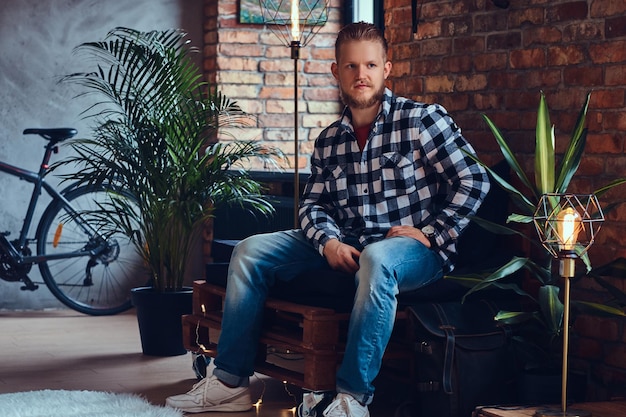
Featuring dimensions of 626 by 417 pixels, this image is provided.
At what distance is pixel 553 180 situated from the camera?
3139mm

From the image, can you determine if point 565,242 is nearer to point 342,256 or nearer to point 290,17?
point 342,256

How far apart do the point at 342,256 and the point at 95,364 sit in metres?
1.35

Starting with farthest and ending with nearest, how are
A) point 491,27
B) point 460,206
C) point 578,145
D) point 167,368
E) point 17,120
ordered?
point 17,120 < point 167,368 < point 491,27 < point 460,206 < point 578,145

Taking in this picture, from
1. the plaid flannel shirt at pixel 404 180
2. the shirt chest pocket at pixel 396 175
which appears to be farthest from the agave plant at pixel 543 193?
the shirt chest pocket at pixel 396 175

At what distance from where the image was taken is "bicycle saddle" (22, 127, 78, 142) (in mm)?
5207

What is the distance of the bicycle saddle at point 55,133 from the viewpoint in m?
5.21

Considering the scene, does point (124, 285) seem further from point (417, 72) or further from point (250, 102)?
point (417, 72)

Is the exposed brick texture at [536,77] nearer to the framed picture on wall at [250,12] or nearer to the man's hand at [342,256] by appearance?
the man's hand at [342,256]

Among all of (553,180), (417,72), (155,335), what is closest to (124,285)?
(155,335)

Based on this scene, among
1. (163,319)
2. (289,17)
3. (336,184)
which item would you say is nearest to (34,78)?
(289,17)

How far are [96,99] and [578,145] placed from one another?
3.18 metres

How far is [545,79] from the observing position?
352cm

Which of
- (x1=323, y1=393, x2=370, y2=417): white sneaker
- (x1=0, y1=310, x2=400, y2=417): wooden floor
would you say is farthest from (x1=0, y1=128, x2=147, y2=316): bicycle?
(x1=323, y1=393, x2=370, y2=417): white sneaker

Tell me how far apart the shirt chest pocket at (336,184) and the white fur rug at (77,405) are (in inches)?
34.3
